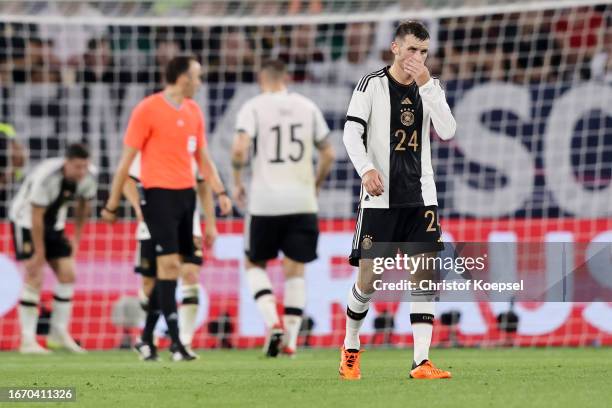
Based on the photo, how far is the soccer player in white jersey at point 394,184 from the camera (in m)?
6.75

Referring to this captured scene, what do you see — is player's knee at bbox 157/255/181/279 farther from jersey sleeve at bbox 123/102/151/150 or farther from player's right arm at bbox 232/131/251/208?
player's right arm at bbox 232/131/251/208

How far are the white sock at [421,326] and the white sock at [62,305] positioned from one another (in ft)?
19.0

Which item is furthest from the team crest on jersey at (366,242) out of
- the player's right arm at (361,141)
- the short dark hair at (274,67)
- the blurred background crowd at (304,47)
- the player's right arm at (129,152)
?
the blurred background crowd at (304,47)

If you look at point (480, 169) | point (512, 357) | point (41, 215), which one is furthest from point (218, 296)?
point (512, 357)

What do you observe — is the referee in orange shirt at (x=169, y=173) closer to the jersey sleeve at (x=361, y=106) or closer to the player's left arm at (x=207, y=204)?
the player's left arm at (x=207, y=204)

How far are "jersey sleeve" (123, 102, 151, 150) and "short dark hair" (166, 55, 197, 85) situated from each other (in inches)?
13.8

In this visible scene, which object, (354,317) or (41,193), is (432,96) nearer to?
(354,317)

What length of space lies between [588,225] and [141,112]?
4.75 metres

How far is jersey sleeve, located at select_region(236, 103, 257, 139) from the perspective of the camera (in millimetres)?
10062

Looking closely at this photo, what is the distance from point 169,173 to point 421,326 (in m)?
2.90

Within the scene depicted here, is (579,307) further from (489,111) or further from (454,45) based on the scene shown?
(454,45)

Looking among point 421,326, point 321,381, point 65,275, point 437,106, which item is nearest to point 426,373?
point 421,326

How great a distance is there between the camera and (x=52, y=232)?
1199 cm

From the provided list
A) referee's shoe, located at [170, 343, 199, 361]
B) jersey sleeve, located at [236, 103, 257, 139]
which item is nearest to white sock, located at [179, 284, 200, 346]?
referee's shoe, located at [170, 343, 199, 361]
